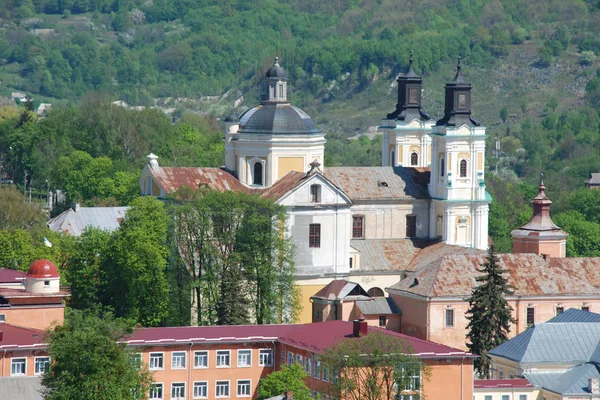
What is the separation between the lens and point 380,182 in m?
92.6

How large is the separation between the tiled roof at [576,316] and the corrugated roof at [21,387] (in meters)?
22.1

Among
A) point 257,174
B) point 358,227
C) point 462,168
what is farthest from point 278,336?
point 462,168

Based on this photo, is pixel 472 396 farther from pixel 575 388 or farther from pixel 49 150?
pixel 49 150

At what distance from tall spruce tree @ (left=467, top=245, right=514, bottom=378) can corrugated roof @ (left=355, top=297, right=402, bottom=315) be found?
17.1 feet

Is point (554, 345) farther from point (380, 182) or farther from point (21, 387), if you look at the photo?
point (21, 387)

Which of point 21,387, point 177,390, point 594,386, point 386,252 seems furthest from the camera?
point 386,252

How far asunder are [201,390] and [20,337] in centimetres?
728

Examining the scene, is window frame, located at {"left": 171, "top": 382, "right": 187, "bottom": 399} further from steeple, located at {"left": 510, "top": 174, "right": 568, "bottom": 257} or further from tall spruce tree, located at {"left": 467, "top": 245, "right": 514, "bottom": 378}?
steeple, located at {"left": 510, "top": 174, "right": 568, "bottom": 257}

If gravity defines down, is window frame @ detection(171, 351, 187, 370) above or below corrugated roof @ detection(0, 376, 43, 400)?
above

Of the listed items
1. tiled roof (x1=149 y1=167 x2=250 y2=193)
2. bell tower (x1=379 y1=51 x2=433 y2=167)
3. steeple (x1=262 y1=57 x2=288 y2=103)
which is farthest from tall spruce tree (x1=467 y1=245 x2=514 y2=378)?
bell tower (x1=379 y1=51 x2=433 y2=167)

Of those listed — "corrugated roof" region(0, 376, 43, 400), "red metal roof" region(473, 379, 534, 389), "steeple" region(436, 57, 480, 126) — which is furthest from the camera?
"steeple" region(436, 57, 480, 126)

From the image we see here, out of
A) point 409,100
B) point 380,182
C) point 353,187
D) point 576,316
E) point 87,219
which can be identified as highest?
point 409,100

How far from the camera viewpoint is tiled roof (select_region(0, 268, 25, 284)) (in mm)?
80750

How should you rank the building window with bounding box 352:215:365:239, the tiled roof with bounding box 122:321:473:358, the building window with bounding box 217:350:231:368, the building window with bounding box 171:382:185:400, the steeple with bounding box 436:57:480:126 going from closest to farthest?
1. the tiled roof with bounding box 122:321:473:358
2. the building window with bounding box 171:382:185:400
3. the building window with bounding box 217:350:231:368
4. the building window with bounding box 352:215:365:239
5. the steeple with bounding box 436:57:480:126
